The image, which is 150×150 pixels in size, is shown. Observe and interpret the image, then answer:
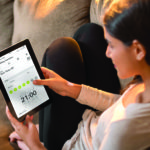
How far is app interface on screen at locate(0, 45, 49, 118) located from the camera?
0.82 metres

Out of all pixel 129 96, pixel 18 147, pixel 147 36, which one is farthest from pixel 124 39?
pixel 18 147

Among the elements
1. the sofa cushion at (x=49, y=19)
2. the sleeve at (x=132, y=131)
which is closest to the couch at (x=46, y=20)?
the sofa cushion at (x=49, y=19)

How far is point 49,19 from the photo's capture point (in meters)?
1.24

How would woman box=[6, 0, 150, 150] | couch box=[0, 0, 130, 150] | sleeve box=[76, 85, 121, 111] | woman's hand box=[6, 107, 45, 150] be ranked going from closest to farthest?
woman box=[6, 0, 150, 150], woman's hand box=[6, 107, 45, 150], sleeve box=[76, 85, 121, 111], couch box=[0, 0, 130, 150]

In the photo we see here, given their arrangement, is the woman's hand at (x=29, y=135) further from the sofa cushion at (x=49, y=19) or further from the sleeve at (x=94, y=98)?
the sofa cushion at (x=49, y=19)

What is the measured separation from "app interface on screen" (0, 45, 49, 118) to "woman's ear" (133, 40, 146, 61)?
443 mm

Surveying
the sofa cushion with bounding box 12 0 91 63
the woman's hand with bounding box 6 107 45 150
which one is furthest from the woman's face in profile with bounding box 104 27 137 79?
the sofa cushion with bounding box 12 0 91 63

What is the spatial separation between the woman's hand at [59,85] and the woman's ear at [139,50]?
1.23 ft

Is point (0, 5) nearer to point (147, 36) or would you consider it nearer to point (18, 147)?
point (18, 147)

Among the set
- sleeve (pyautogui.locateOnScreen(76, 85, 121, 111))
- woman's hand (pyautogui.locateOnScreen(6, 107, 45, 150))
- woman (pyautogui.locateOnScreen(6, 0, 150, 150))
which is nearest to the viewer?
woman (pyautogui.locateOnScreen(6, 0, 150, 150))

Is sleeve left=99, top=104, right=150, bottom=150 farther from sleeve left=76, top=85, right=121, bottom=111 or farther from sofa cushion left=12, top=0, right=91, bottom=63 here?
sofa cushion left=12, top=0, right=91, bottom=63

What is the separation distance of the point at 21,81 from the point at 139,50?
0.49 metres

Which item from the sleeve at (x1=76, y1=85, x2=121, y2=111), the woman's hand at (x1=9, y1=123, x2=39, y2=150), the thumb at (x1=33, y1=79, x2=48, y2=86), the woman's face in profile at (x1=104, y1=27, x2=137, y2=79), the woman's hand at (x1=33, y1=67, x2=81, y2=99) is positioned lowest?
the woman's hand at (x1=9, y1=123, x2=39, y2=150)

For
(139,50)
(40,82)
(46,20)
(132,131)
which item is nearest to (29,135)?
(40,82)
